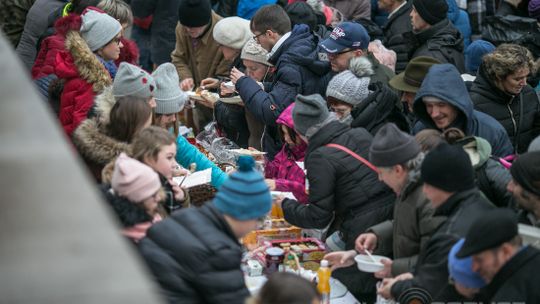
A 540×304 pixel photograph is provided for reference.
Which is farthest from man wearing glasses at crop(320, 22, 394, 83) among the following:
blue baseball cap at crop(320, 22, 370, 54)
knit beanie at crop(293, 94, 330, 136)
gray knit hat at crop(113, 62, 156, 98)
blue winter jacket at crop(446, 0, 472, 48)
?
blue winter jacket at crop(446, 0, 472, 48)

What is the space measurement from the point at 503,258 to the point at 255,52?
4004 millimetres

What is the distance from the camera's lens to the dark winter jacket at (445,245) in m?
4.49

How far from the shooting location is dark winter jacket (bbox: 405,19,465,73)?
307 inches

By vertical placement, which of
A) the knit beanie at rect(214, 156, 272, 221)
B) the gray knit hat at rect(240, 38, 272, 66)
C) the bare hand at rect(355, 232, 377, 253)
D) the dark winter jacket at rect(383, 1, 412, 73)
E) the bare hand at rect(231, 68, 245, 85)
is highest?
the knit beanie at rect(214, 156, 272, 221)

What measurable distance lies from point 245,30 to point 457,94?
2.96 metres

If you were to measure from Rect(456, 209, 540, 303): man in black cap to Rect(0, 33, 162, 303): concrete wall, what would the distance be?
7.01 feet

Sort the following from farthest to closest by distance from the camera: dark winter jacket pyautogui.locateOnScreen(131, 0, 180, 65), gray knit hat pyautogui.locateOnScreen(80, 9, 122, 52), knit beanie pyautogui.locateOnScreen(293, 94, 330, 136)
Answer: dark winter jacket pyautogui.locateOnScreen(131, 0, 180, 65) → gray knit hat pyautogui.locateOnScreen(80, 9, 122, 52) → knit beanie pyautogui.locateOnScreen(293, 94, 330, 136)

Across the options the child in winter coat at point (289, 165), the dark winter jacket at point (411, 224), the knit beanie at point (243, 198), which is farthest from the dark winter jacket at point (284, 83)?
the knit beanie at point (243, 198)

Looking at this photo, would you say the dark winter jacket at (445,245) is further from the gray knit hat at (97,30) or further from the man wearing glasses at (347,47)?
the gray knit hat at (97,30)

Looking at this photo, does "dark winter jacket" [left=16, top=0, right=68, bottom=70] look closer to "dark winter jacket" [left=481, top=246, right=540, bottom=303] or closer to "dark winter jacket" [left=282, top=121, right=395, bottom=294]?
"dark winter jacket" [left=282, top=121, right=395, bottom=294]

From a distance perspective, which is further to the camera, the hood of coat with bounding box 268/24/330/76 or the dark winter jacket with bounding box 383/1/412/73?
the dark winter jacket with bounding box 383/1/412/73

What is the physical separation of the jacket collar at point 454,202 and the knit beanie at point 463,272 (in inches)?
15.7

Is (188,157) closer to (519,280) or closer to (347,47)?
(347,47)

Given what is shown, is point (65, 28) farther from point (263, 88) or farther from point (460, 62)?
point (460, 62)
